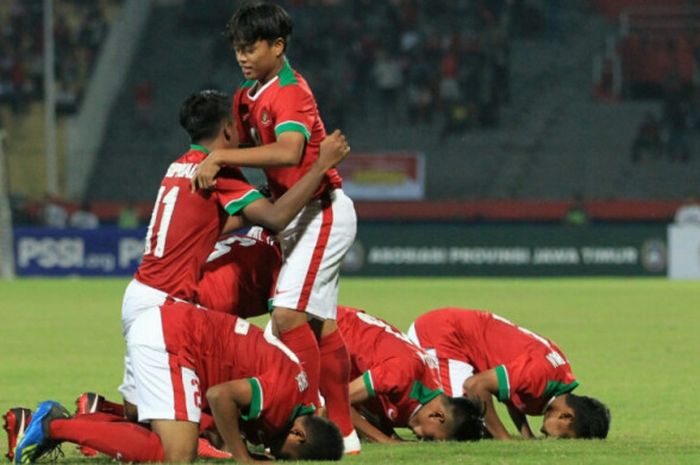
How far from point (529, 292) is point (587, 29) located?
13884mm

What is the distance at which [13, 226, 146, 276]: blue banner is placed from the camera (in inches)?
1110

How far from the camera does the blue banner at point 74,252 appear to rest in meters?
28.2

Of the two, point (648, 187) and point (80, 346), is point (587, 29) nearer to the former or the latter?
point (648, 187)

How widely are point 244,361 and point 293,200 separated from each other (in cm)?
93

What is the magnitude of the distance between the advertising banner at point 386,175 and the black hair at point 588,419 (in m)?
23.8

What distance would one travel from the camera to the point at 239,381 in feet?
22.2

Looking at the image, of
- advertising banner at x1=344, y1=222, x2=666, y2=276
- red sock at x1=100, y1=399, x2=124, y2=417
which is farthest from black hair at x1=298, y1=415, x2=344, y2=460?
advertising banner at x1=344, y1=222, x2=666, y2=276

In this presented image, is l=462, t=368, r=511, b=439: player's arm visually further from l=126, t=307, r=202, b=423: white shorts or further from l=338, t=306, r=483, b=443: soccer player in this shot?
l=126, t=307, r=202, b=423: white shorts

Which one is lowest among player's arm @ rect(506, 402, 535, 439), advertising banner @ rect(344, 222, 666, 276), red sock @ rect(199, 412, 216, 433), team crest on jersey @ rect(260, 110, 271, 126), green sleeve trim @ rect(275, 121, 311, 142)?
advertising banner @ rect(344, 222, 666, 276)

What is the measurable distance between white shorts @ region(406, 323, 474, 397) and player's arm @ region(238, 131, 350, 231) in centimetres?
158

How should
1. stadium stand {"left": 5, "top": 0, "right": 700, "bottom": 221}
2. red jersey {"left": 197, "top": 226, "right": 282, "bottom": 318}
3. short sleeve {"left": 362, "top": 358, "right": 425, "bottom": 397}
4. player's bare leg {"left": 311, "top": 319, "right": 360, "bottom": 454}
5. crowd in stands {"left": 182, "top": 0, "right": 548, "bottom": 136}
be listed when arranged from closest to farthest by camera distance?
player's bare leg {"left": 311, "top": 319, "right": 360, "bottom": 454}, short sleeve {"left": 362, "top": 358, "right": 425, "bottom": 397}, red jersey {"left": 197, "top": 226, "right": 282, "bottom": 318}, stadium stand {"left": 5, "top": 0, "right": 700, "bottom": 221}, crowd in stands {"left": 182, "top": 0, "right": 548, "bottom": 136}

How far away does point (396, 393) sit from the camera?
7.89m

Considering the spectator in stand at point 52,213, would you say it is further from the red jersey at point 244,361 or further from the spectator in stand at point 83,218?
the red jersey at point 244,361

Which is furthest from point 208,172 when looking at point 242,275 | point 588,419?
point 588,419
